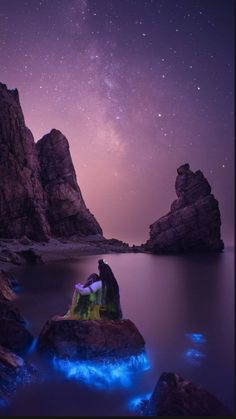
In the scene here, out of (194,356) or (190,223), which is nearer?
(194,356)

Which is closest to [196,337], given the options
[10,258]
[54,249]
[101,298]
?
[101,298]

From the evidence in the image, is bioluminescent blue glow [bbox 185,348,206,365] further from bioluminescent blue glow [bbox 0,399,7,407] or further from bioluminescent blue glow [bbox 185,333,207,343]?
bioluminescent blue glow [bbox 0,399,7,407]

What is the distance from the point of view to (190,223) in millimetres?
73188

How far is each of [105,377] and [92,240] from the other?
83.3 m

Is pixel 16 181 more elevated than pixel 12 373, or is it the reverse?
pixel 16 181

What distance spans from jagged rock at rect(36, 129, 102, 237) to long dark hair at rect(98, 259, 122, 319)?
3174 inches

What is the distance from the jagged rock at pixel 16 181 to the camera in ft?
224

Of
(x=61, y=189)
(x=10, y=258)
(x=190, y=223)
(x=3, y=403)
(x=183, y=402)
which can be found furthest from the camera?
(x=61, y=189)

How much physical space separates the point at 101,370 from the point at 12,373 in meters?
2.37

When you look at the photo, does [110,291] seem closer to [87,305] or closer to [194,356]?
[87,305]

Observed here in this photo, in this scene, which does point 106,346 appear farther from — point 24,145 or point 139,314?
point 24,145

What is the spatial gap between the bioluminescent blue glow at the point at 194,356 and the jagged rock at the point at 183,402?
3872 mm

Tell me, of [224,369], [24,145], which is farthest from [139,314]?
[24,145]

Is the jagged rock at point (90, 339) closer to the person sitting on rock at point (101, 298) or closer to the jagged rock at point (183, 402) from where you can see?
the person sitting on rock at point (101, 298)
